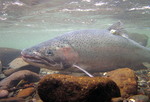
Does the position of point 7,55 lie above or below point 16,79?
below

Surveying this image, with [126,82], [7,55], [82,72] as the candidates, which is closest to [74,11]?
[7,55]

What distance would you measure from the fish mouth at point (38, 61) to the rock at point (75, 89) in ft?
6.65

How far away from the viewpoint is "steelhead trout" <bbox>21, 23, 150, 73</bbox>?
188 inches

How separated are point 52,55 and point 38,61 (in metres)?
0.53

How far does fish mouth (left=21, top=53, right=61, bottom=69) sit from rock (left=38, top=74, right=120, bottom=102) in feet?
6.65

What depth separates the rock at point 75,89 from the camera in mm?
2395

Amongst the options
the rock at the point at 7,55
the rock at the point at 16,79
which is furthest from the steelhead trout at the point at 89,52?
the rock at the point at 7,55

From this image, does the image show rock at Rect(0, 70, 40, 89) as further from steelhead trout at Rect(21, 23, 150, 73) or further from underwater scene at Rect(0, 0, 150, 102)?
steelhead trout at Rect(21, 23, 150, 73)

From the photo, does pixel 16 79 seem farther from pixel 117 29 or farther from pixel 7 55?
pixel 7 55

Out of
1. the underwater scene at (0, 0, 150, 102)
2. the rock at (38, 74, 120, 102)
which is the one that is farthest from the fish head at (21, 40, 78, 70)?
the rock at (38, 74, 120, 102)

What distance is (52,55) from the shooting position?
4.85m

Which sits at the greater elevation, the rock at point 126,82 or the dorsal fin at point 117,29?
the dorsal fin at point 117,29

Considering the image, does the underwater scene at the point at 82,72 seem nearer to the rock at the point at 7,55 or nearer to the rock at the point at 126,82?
the rock at the point at 126,82

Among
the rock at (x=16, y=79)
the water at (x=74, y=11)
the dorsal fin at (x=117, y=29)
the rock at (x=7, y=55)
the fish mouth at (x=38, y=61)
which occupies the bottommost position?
the rock at (x=7, y=55)
